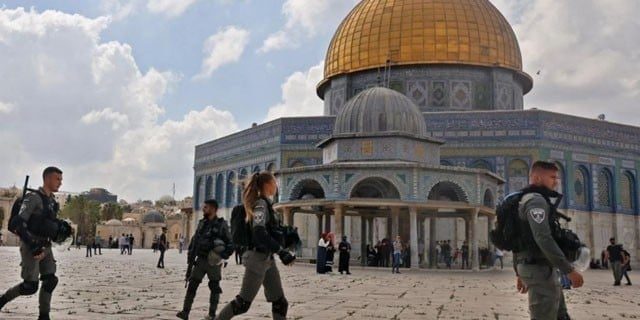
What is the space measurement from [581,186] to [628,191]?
3469 millimetres

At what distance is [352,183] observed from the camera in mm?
22625

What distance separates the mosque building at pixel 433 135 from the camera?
82.8ft

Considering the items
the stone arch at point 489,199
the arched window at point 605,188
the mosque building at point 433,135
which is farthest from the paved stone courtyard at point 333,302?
the arched window at point 605,188

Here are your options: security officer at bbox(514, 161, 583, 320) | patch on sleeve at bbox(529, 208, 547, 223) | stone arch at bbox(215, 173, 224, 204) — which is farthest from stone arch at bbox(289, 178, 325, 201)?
patch on sleeve at bbox(529, 208, 547, 223)

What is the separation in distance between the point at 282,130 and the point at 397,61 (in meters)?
7.53

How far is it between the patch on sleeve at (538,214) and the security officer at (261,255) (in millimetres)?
2028

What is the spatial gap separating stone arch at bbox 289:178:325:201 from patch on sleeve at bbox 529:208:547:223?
64.0 ft

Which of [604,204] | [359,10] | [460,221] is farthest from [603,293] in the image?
[359,10]

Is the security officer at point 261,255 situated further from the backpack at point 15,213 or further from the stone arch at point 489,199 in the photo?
the stone arch at point 489,199

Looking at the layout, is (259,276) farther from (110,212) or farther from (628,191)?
(110,212)

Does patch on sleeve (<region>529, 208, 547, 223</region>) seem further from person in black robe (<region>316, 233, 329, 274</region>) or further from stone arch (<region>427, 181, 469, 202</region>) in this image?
stone arch (<region>427, 181, 469, 202</region>)

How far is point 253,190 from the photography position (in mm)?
5789

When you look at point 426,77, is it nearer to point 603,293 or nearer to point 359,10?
point 359,10

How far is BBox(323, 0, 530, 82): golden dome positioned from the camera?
36.8 m
